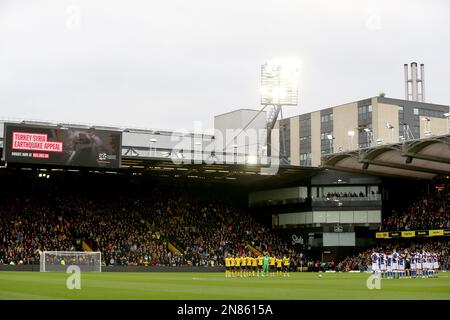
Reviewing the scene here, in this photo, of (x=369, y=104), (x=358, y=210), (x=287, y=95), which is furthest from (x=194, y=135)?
(x=369, y=104)

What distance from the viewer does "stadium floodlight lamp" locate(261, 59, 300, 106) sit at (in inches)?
2608

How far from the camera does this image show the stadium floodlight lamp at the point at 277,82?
6625 centimetres

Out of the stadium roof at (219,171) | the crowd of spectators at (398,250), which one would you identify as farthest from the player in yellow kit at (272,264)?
the stadium roof at (219,171)

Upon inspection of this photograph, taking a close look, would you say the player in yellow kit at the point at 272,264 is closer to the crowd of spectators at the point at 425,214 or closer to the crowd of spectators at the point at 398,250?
the crowd of spectators at the point at 398,250

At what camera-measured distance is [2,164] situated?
57812 millimetres

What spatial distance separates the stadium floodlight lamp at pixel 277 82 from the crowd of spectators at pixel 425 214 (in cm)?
1436

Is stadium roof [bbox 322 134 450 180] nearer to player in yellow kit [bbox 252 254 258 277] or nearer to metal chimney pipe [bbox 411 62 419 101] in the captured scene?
player in yellow kit [bbox 252 254 258 277]

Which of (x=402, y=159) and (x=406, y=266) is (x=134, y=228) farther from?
(x=406, y=266)

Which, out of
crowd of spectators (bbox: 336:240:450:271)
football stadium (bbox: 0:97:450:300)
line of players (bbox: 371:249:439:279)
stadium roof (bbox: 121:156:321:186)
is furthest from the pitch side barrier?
line of players (bbox: 371:249:439:279)

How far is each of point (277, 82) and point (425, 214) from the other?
17994 mm

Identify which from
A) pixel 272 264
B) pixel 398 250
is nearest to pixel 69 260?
pixel 272 264

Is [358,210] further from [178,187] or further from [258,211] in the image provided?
A: [178,187]

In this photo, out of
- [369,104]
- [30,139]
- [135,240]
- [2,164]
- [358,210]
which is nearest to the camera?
[30,139]

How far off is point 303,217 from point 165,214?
1322 centimetres
